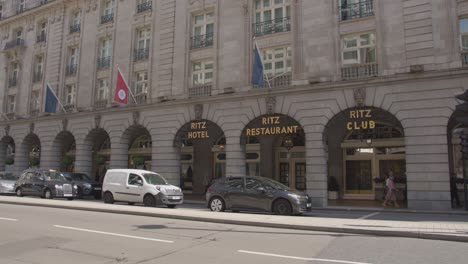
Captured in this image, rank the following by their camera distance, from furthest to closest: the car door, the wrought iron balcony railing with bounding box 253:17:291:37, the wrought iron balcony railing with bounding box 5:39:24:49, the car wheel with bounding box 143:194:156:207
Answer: the wrought iron balcony railing with bounding box 5:39:24:49
the wrought iron balcony railing with bounding box 253:17:291:37
the car door
the car wheel with bounding box 143:194:156:207

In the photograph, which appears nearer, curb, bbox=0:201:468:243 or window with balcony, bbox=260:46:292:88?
curb, bbox=0:201:468:243

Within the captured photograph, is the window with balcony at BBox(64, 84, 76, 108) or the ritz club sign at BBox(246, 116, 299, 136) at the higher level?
the window with balcony at BBox(64, 84, 76, 108)

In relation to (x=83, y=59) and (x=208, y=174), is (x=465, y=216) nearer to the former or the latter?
(x=208, y=174)

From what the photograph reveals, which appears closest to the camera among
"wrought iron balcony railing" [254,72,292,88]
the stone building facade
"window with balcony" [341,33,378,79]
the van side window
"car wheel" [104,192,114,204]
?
the stone building facade

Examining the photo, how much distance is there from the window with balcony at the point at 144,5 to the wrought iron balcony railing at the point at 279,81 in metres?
11.9

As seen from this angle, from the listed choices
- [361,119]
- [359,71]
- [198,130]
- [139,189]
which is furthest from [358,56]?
[139,189]

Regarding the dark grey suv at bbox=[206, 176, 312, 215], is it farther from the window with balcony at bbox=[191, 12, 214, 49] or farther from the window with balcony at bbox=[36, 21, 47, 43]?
the window with balcony at bbox=[36, 21, 47, 43]

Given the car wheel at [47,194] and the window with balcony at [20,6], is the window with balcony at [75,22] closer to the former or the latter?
the window with balcony at [20,6]

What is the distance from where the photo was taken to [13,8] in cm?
4053

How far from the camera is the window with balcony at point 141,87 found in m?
29.3

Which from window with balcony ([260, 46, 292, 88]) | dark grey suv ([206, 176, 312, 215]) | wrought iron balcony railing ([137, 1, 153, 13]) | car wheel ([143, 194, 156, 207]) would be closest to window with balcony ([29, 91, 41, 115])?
wrought iron balcony railing ([137, 1, 153, 13])

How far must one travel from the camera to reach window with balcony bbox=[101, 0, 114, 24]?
32562mm

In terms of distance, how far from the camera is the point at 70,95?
114 ft

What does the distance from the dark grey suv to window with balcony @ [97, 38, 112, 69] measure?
1801 centimetres
